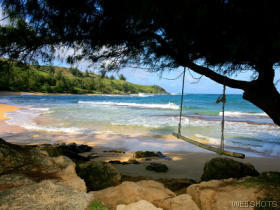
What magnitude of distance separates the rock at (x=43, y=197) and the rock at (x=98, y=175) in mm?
785

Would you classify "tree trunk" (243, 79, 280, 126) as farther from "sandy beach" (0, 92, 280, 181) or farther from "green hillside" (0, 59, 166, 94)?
"sandy beach" (0, 92, 280, 181)

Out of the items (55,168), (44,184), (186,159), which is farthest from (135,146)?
(44,184)

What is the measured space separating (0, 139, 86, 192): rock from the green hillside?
1.00 metres

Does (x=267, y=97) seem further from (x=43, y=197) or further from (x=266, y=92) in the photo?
(x=43, y=197)

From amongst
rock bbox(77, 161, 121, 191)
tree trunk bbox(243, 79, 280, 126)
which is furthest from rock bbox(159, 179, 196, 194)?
tree trunk bbox(243, 79, 280, 126)

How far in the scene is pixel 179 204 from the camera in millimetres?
1571

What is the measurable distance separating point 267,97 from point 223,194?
1264 mm

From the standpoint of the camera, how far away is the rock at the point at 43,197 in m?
1.35

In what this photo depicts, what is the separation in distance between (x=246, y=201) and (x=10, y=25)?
3.22m

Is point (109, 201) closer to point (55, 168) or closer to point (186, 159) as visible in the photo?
point (55, 168)

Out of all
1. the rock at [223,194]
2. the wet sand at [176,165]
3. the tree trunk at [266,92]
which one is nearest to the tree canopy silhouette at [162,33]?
the tree trunk at [266,92]

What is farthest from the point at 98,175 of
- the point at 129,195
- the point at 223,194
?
the point at 223,194

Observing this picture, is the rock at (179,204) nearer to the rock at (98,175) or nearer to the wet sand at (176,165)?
the rock at (98,175)

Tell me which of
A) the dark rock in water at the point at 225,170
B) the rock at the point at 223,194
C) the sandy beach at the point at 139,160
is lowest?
the sandy beach at the point at 139,160
